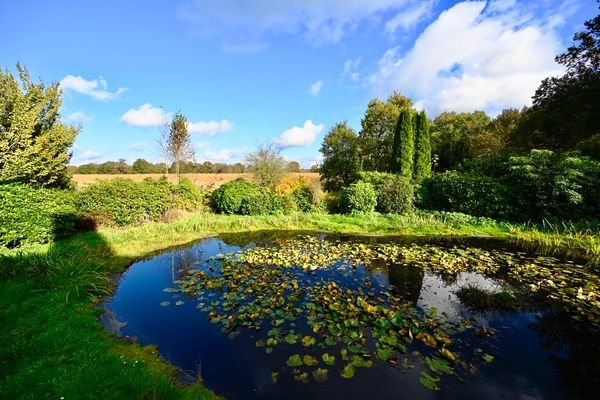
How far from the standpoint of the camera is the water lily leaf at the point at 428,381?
289cm

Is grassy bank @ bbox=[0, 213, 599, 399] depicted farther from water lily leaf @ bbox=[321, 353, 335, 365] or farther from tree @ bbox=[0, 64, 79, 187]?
tree @ bbox=[0, 64, 79, 187]

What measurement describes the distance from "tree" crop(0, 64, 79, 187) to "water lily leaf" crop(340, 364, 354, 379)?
10110 mm

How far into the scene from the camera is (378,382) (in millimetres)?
2975

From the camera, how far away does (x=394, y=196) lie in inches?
516

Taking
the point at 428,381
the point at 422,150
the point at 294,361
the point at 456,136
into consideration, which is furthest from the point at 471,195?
the point at 456,136

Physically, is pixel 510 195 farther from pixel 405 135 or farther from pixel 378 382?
pixel 378 382

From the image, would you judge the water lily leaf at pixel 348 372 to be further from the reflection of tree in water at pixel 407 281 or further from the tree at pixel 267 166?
the tree at pixel 267 166

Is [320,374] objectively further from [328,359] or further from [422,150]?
[422,150]

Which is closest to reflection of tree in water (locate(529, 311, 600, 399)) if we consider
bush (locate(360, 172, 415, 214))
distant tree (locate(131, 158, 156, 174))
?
bush (locate(360, 172, 415, 214))

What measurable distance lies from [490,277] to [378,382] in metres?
4.61

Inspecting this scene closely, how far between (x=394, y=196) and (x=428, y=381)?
10853 mm

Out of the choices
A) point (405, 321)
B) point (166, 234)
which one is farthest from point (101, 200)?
point (405, 321)

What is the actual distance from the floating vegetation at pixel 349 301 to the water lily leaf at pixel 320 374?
0.01m

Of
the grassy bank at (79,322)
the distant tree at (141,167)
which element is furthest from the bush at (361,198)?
the distant tree at (141,167)
